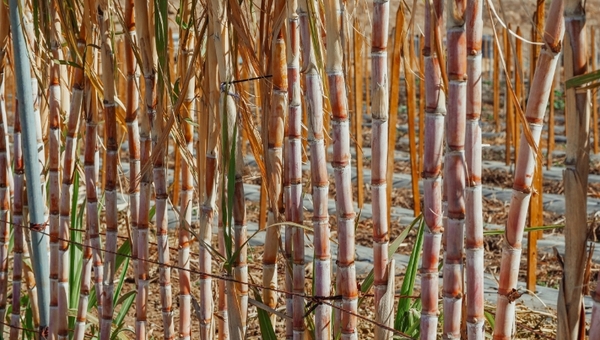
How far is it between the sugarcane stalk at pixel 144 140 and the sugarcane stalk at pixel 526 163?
1.95 ft

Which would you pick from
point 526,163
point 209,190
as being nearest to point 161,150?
point 209,190

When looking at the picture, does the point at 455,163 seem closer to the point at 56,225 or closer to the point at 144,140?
the point at 144,140

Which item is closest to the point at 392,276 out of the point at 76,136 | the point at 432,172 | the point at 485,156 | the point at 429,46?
the point at 432,172

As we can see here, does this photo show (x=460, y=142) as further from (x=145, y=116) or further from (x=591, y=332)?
(x=145, y=116)

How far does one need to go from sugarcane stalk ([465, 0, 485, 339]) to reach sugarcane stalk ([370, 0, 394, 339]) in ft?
0.42

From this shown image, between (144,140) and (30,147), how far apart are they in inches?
10.1

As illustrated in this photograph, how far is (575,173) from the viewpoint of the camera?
0.86 meters

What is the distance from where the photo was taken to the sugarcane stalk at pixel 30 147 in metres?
1.57

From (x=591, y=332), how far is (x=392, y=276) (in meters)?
0.37

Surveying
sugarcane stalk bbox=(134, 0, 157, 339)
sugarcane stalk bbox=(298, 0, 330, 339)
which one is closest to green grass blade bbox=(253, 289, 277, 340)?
sugarcane stalk bbox=(298, 0, 330, 339)

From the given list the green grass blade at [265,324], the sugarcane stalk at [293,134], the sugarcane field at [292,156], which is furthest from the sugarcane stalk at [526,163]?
the green grass blade at [265,324]

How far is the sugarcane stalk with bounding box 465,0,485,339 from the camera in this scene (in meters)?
1.00

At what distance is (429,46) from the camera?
1075mm

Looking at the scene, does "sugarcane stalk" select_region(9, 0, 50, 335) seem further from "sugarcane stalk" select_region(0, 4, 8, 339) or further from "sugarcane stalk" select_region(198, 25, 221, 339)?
"sugarcane stalk" select_region(198, 25, 221, 339)
